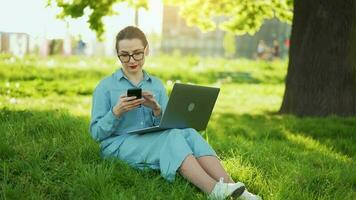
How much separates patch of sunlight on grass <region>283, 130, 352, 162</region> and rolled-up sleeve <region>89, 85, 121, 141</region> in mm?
2564

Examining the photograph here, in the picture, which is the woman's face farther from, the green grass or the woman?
the green grass

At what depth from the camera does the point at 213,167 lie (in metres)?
4.64

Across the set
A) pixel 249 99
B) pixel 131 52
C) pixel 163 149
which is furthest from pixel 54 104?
pixel 163 149

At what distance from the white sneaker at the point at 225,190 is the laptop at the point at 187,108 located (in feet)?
2.26

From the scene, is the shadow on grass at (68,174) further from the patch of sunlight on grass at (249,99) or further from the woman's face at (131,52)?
the patch of sunlight on grass at (249,99)

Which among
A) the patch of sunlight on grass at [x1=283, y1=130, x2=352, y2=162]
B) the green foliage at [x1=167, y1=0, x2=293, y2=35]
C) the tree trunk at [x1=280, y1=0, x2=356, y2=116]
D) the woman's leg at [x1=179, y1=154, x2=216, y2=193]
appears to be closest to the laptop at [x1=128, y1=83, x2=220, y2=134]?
the woman's leg at [x1=179, y1=154, x2=216, y2=193]

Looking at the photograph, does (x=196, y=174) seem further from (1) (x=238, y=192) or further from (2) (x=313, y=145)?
(2) (x=313, y=145)

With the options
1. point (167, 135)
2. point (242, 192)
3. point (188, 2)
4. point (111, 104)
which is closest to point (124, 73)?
point (111, 104)

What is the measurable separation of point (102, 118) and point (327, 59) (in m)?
5.29

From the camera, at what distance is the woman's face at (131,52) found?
194 inches

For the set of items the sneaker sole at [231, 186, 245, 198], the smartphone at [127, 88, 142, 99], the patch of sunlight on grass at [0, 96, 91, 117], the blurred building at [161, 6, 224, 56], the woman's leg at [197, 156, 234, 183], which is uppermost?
the smartphone at [127, 88, 142, 99]

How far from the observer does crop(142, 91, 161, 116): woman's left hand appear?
15.7ft

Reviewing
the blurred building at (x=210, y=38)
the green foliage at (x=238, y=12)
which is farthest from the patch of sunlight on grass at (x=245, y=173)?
the blurred building at (x=210, y=38)

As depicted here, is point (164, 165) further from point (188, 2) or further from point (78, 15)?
point (188, 2)
